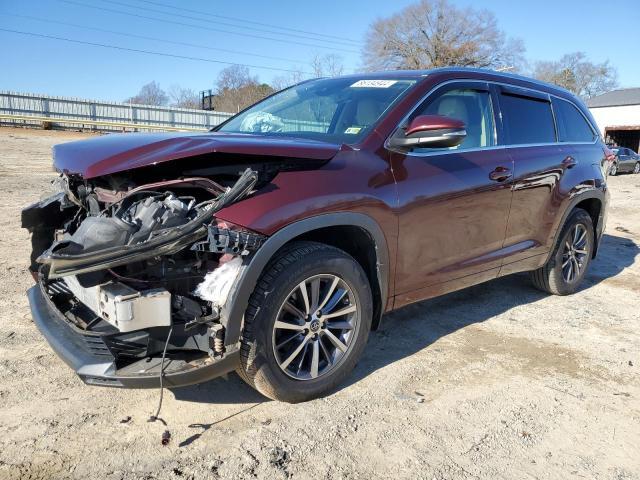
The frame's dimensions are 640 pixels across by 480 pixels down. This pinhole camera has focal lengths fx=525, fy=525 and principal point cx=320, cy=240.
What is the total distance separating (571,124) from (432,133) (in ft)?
8.68

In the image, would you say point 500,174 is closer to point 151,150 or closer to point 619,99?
point 151,150

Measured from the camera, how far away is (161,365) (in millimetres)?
2490

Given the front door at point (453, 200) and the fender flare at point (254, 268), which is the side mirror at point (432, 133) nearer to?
the front door at point (453, 200)

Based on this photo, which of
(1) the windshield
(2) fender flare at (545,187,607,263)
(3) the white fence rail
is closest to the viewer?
(1) the windshield

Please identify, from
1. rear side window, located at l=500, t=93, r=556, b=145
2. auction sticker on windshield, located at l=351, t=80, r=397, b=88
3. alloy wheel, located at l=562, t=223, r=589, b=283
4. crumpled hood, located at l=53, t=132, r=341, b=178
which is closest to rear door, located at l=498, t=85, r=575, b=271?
rear side window, located at l=500, t=93, r=556, b=145

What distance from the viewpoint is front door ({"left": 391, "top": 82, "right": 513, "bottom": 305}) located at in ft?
10.8

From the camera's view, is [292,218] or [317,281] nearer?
[292,218]

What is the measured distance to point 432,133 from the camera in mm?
3129

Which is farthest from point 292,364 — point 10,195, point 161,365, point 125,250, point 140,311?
point 10,195

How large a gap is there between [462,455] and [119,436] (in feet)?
5.62

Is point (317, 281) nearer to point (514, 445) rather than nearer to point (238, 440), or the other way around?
point (238, 440)

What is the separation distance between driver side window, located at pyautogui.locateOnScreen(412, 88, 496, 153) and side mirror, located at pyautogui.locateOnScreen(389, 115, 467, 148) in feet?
1.49

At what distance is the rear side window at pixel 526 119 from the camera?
13.8ft

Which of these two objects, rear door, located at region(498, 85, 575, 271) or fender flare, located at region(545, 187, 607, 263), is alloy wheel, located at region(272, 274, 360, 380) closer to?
rear door, located at region(498, 85, 575, 271)
